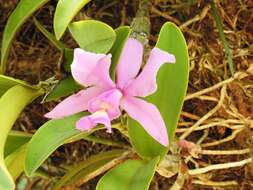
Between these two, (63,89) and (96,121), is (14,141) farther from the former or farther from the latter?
(96,121)

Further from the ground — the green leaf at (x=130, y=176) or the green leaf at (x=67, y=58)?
the green leaf at (x=67, y=58)

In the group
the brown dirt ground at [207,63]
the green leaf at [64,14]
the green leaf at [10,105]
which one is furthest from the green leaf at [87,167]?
the green leaf at [64,14]

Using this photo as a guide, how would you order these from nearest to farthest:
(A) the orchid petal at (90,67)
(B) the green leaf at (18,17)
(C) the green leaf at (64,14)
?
1. (A) the orchid petal at (90,67)
2. (C) the green leaf at (64,14)
3. (B) the green leaf at (18,17)

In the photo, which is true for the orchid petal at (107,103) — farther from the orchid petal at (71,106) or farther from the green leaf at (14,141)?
the green leaf at (14,141)

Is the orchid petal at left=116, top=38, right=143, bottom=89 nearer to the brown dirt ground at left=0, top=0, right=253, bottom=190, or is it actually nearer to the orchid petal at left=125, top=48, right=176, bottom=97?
the orchid petal at left=125, top=48, right=176, bottom=97

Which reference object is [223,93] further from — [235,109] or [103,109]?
[103,109]

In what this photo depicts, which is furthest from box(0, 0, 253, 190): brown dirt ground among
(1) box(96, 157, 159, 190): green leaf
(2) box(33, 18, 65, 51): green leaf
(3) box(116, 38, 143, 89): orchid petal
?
(3) box(116, 38, 143, 89): orchid petal

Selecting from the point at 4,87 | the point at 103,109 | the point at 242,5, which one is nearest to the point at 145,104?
the point at 103,109
